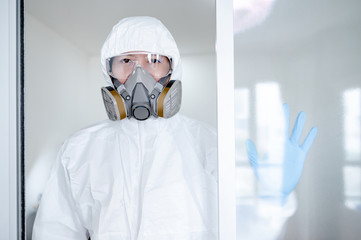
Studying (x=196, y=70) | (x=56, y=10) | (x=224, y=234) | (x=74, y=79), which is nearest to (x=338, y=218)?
(x=224, y=234)

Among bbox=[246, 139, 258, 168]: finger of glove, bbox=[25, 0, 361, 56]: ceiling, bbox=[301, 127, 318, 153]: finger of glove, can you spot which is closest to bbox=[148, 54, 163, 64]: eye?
bbox=[25, 0, 361, 56]: ceiling

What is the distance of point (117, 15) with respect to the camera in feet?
5.48

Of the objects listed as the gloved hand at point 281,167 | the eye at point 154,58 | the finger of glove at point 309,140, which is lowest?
the gloved hand at point 281,167

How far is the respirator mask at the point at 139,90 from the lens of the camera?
105 cm

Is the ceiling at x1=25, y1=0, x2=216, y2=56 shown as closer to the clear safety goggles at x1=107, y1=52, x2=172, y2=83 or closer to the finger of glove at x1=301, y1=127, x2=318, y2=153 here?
the clear safety goggles at x1=107, y1=52, x2=172, y2=83

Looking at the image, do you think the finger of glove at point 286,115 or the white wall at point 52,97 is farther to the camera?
the white wall at point 52,97

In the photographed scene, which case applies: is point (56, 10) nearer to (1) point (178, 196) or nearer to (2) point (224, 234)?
(1) point (178, 196)

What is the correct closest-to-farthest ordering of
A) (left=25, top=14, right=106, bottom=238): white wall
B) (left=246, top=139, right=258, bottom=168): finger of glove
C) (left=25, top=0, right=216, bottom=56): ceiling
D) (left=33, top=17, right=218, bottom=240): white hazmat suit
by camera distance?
(left=246, top=139, right=258, bottom=168): finger of glove, (left=33, top=17, right=218, bottom=240): white hazmat suit, (left=25, top=0, right=216, bottom=56): ceiling, (left=25, top=14, right=106, bottom=238): white wall

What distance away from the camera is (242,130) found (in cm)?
78

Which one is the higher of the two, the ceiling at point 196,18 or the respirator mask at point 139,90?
the ceiling at point 196,18

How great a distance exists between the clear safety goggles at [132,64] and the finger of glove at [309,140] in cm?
62

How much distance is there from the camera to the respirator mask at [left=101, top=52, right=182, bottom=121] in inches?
41.2
